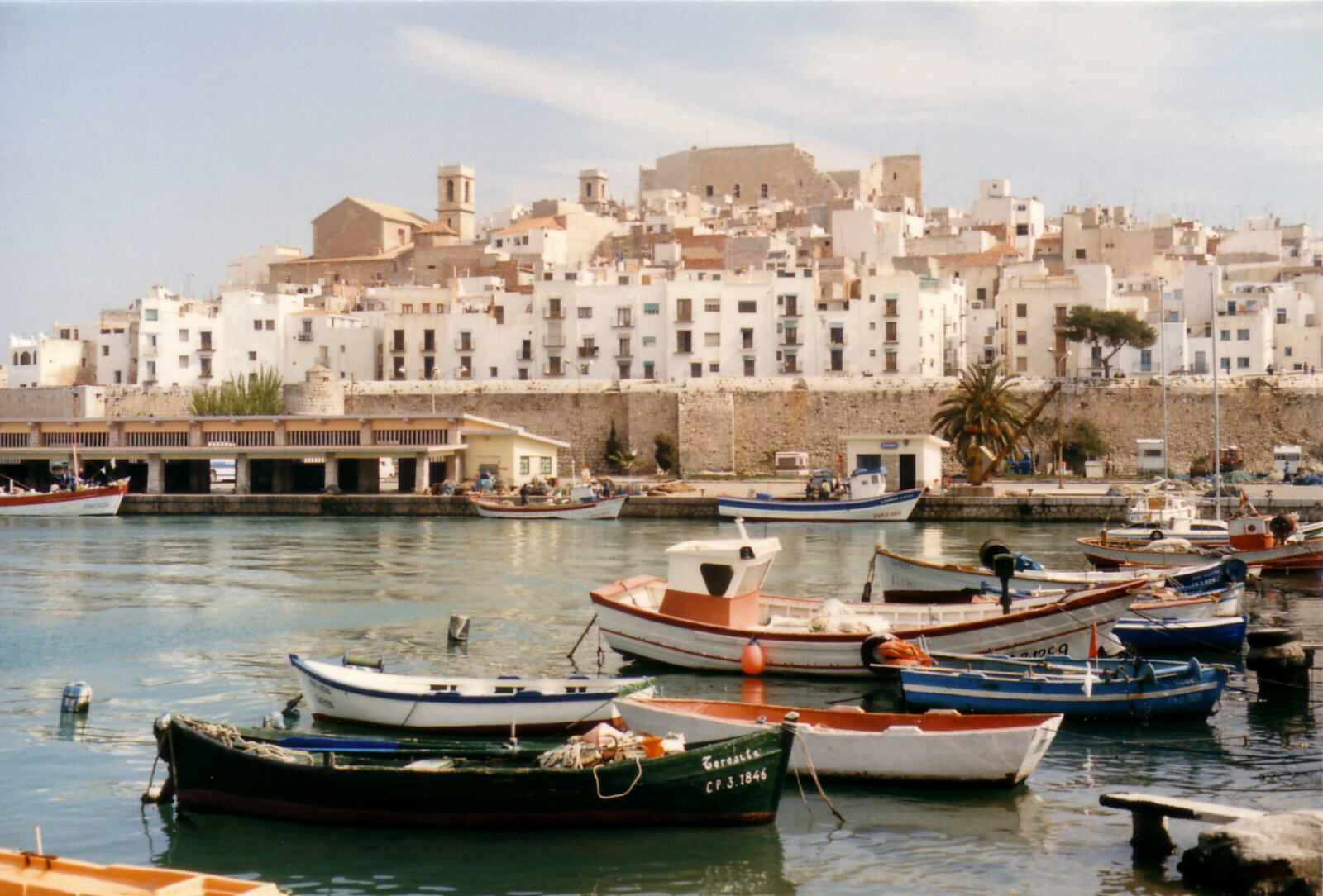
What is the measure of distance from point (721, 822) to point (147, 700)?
27.9ft

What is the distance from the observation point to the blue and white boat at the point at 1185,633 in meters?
20.1

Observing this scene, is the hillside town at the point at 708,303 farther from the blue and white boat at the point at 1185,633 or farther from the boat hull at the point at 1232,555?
the blue and white boat at the point at 1185,633

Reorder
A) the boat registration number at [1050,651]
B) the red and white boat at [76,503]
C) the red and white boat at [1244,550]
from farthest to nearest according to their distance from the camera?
the red and white boat at [76,503]
the red and white boat at [1244,550]
the boat registration number at [1050,651]

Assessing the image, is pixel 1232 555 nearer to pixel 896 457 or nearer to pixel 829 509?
pixel 829 509

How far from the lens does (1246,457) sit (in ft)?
179

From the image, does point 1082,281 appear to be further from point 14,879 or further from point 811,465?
point 14,879

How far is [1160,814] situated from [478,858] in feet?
17.4

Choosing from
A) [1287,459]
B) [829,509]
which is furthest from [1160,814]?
[1287,459]

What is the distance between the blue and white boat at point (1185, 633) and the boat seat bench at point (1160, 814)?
8752 millimetres

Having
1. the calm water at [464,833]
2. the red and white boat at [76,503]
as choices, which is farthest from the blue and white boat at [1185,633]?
the red and white boat at [76,503]

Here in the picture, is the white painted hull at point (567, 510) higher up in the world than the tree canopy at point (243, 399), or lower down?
lower down

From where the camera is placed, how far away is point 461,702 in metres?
14.6

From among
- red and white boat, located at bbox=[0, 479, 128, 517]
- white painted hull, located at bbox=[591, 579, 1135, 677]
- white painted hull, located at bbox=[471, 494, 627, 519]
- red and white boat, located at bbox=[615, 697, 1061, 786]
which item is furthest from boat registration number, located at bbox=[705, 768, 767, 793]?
red and white boat, located at bbox=[0, 479, 128, 517]

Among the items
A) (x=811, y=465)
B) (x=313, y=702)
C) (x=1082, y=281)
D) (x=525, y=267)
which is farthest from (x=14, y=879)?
(x=525, y=267)
